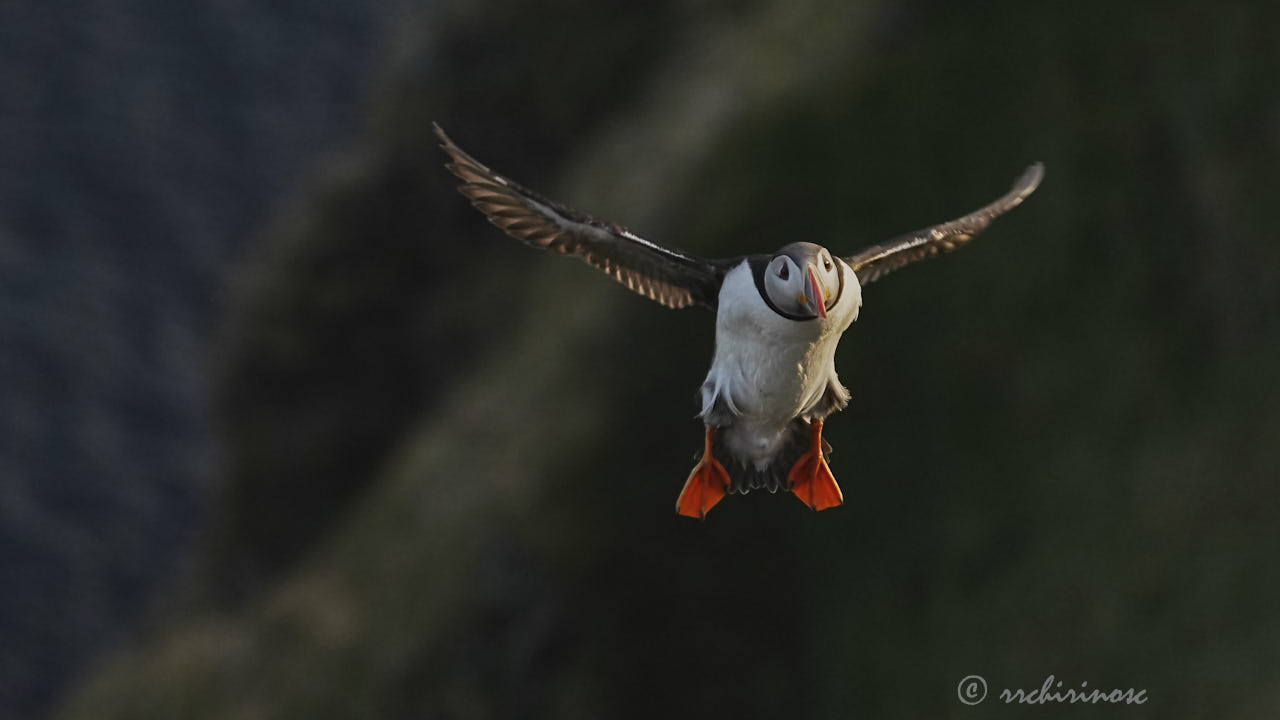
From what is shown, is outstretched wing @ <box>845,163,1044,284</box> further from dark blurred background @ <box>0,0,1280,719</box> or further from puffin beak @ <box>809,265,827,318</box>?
dark blurred background @ <box>0,0,1280,719</box>

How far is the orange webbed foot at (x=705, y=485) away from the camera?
23.9 ft

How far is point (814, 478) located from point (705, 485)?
1.91 ft

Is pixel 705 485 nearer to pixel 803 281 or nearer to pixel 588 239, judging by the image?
pixel 588 239

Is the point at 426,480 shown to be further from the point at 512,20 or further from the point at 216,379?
the point at 512,20

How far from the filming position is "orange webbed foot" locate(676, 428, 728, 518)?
7.28m

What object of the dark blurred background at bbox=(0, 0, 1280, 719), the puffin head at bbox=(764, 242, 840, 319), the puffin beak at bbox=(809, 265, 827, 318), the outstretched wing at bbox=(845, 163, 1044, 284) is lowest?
the puffin beak at bbox=(809, 265, 827, 318)

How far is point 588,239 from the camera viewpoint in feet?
24.7

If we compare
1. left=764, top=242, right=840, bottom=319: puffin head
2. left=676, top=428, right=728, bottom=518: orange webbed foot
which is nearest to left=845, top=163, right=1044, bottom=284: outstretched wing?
left=676, top=428, right=728, bottom=518: orange webbed foot

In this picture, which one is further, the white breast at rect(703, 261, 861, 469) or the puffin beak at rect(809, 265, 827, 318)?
the white breast at rect(703, 261, 861, 469)

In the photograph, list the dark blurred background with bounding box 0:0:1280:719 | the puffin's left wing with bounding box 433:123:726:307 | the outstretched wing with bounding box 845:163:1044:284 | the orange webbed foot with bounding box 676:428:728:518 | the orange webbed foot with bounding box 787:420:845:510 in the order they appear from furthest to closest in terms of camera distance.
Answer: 1. the dark blurred background with bounding box 0:0:1280:719
2. the outstretched wing with bounding box 845:163:1044:284
3. the orange webbed foot with bounding box 787:420:845:510
4. the orange webbed foot with bounding box 676:428:728:518
5. the puffin's left wing with bounding box 433:123:726:307

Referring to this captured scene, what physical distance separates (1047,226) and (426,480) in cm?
696

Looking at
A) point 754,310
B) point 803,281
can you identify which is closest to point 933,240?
point 754,310

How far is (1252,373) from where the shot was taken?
16328 mm

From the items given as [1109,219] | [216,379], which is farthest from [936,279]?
[216,379]
